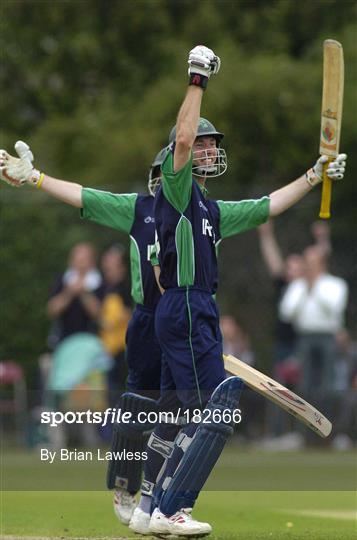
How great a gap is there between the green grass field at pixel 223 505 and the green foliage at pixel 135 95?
3622 mm

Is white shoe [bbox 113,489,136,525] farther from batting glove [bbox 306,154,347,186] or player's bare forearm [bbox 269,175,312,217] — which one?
batting glove [bbox 306,154,347,186]

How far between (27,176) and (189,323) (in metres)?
1.36

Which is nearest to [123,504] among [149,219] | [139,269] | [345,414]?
[139,269]

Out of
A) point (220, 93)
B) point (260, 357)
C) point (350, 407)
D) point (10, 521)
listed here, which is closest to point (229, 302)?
point (260, 357)

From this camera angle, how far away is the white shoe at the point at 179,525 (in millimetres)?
6871

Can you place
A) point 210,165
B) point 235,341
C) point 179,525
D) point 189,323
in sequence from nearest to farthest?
point 179,525, point 189,323, point 210,165, point 235,341

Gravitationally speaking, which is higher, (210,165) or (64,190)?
(210,165)

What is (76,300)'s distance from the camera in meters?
14.4

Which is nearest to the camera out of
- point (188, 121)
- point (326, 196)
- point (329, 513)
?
point (188, 121)

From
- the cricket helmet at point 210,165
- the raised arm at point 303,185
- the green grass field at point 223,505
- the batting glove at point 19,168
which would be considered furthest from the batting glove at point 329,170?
the green grass field at point 223,505

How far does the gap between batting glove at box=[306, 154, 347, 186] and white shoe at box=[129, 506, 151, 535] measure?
2.06 m

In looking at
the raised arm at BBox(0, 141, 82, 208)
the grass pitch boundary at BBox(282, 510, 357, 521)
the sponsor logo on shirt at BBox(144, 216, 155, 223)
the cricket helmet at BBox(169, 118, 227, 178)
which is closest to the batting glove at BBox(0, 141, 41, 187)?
the raised arm at BBox(0, 141, 82, 208)

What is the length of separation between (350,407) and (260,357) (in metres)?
1.21

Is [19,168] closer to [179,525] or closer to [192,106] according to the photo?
[192,106]
